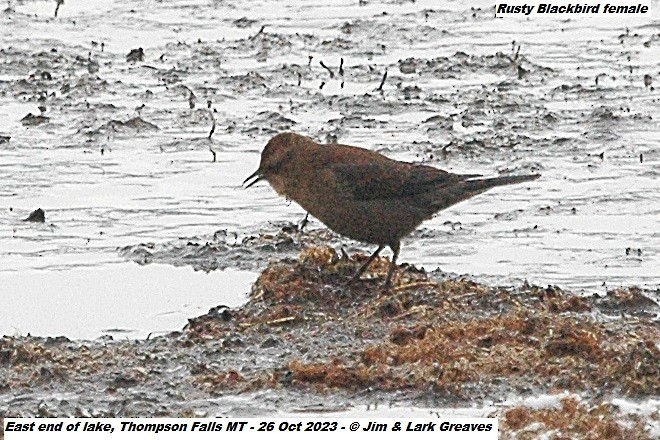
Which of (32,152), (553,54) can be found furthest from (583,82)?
(32,152)

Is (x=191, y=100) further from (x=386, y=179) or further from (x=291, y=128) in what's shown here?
(x=386, y=179)

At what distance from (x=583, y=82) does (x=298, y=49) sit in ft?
8.37

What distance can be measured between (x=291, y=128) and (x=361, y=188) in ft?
12.8

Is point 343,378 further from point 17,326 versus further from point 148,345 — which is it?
point 17,326

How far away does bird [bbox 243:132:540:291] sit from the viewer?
9.55 metres

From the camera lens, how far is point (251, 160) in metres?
12.5

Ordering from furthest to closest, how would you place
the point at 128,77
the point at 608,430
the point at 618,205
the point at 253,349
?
the point at 128,77 < the point at 618,205 < the point at 253,349 < the point at 608,430

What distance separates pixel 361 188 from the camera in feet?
31.4

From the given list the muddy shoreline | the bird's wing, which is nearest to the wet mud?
the muddy shoreline

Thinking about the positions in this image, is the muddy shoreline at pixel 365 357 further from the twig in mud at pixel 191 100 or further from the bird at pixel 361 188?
the twig in mud at pixel 191 100

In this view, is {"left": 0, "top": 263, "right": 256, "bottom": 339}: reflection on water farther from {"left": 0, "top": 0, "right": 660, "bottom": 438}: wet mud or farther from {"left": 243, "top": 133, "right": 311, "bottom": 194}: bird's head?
{"left": 243, "top": 133, "right": 311, "bottom": 194}: bird's head

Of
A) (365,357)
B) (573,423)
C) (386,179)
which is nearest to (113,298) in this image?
(386,179)

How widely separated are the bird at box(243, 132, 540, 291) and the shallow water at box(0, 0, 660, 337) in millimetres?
555

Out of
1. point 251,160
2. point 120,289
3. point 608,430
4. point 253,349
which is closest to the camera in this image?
point 608,430
